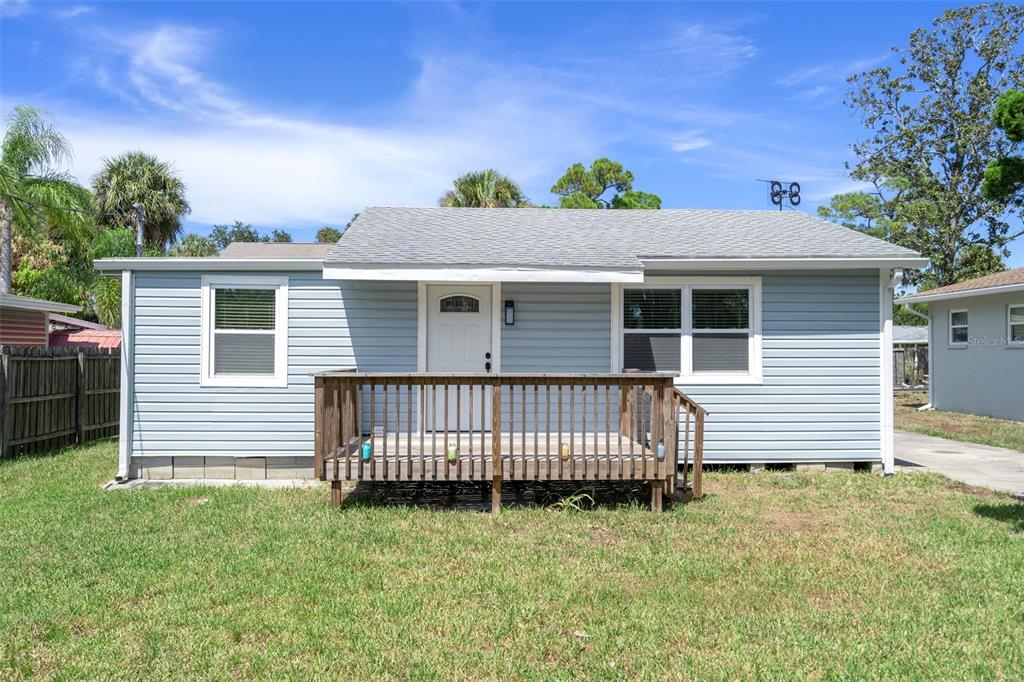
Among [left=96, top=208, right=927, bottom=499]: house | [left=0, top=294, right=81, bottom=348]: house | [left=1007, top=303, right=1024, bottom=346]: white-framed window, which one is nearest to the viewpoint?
[left=96, top=208, right=927, bottom=499]: house

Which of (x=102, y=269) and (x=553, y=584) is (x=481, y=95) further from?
(x=553, y=584)

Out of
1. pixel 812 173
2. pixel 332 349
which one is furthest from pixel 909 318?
pixel 332 349

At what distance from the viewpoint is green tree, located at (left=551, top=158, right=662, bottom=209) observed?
33.8 metres

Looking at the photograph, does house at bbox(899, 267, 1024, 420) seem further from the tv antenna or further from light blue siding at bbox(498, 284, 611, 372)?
light blue siding at bbox(498, 284, 611, 372)

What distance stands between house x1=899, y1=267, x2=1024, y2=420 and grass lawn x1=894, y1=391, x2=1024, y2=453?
44cm

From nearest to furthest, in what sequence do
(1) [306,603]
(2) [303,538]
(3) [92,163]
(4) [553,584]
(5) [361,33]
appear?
(1) [306,603]
(4) [553,584]
(2) [303,538]
(5) [361,33]
(3) [92,163]

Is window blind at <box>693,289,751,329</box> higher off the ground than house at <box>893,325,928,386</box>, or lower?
higher

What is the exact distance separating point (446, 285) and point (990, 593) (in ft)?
18.9

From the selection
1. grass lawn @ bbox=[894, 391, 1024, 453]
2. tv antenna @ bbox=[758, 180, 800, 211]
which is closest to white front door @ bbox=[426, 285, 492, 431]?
tv antenna @ bbox=[758, 180, 800, 211]

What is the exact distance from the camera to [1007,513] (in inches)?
240

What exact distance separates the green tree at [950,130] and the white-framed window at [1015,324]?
975cm

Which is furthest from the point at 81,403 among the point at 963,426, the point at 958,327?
the point at 958,327

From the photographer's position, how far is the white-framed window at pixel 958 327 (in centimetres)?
1572

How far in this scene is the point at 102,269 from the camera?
7.49 meters
